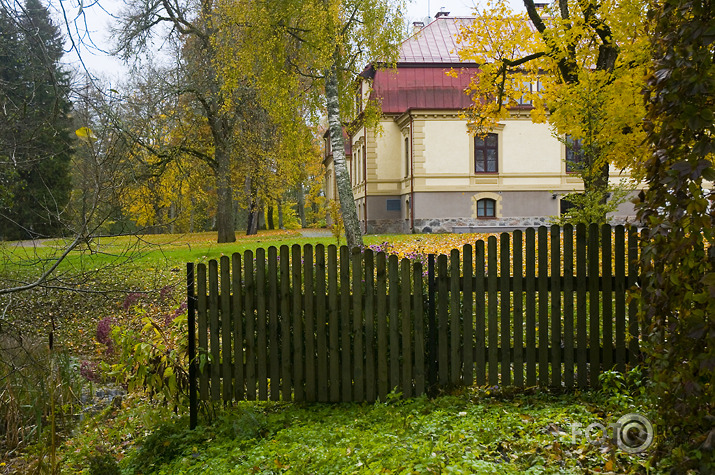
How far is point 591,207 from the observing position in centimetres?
1162

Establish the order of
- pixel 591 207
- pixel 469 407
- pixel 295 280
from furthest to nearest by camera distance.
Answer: pixel 591 207 < pixel 295 280 < pixel 469 407

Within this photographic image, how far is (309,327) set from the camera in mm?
5398

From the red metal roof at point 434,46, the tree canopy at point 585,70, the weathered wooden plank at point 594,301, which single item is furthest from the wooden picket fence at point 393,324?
the red metal roof at point 434,46

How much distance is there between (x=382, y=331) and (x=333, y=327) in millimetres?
445

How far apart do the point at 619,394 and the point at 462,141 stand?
24.6m

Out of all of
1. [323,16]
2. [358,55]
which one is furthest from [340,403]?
[358,55]

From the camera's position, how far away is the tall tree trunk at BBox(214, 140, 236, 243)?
2347 centimetres

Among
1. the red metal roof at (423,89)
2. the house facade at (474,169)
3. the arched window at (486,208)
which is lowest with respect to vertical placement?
the arched window at (486,208)

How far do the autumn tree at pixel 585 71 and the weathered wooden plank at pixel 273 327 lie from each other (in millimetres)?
5717

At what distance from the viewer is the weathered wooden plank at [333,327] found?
5.37 metres

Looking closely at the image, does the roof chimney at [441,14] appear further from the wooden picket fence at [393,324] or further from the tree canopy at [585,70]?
the wooden picket fence at [393,324]

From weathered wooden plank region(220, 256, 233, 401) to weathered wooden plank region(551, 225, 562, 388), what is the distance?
2897 millimetres

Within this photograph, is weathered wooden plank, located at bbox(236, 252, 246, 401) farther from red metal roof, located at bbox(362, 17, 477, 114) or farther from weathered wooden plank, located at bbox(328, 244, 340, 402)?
red metal roof, located at bbox(362, 17, 477, 114)

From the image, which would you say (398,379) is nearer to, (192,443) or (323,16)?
(192,443)
